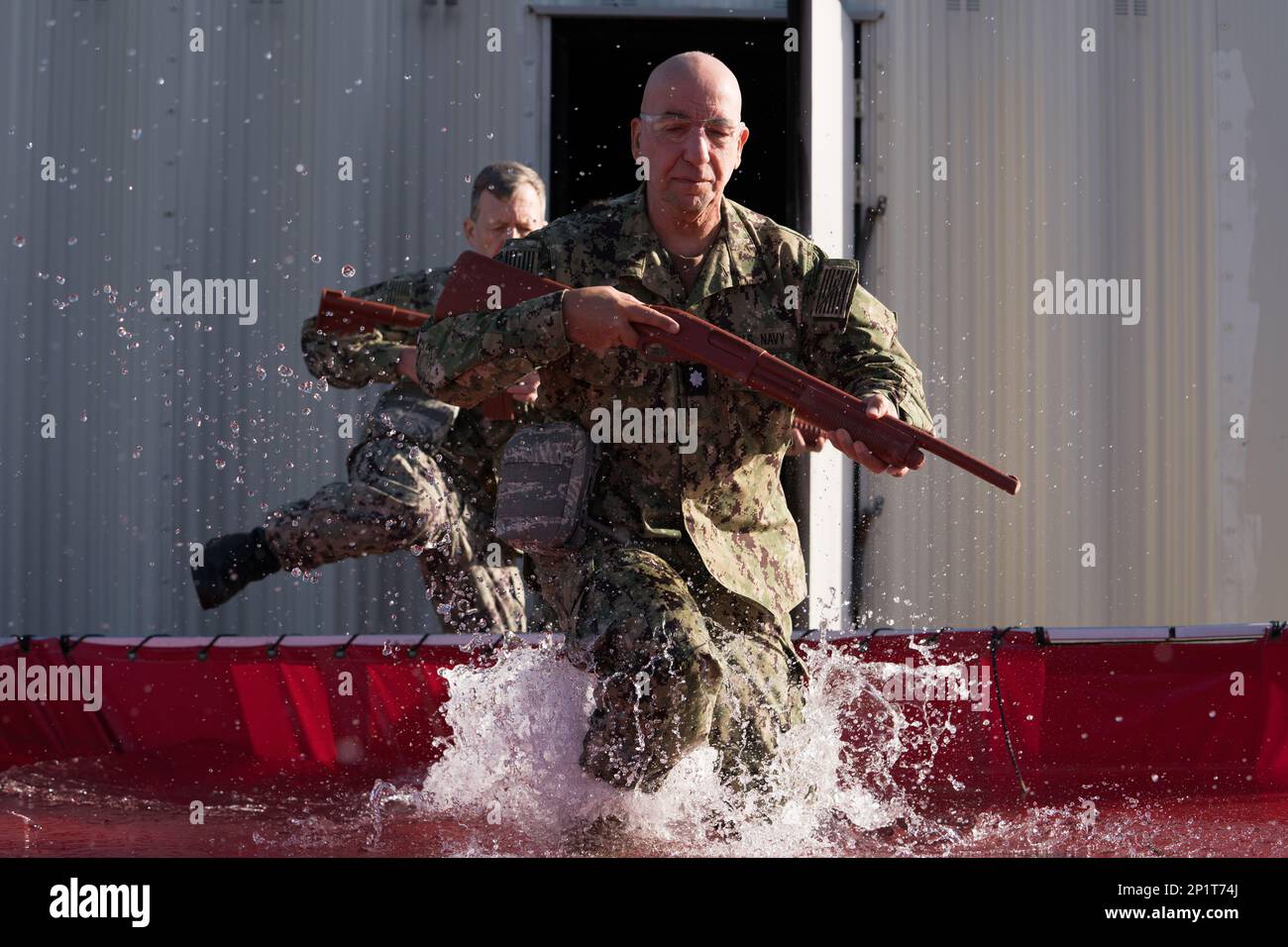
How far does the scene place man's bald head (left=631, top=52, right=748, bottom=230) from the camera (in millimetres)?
3143

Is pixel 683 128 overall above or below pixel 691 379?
above

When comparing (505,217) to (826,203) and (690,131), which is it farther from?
(690,131)

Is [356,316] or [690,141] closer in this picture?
[690,141]

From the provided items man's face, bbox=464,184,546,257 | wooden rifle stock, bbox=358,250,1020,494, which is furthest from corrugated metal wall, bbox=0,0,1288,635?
wooden rifle stock, bbox=358,250,1020,494

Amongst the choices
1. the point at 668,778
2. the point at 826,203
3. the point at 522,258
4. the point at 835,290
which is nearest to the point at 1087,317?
the point at 826,203

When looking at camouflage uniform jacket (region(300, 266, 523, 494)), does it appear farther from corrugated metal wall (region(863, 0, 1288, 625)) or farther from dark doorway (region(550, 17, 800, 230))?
corrugated metal wall (region(863, 0, 1288, 625))

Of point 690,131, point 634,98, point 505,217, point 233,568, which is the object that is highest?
point 634,98

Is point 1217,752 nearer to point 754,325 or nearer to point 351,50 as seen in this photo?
point 754,325

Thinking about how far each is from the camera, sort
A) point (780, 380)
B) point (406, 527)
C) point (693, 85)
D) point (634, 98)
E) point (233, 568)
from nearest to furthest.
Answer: point (780, 380) < point (693, 85) < point (406, 527) < point (233, 568) < point (634, 98)

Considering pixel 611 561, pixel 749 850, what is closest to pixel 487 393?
pixel 611 561

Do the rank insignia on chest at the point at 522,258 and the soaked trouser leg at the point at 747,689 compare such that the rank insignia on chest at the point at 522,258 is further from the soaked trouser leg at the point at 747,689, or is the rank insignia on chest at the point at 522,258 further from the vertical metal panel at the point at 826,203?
the vertical metal panel at the point at 826,203

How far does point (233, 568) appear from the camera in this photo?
5086mm

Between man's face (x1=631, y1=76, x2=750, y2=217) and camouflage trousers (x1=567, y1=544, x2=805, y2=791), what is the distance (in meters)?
0.75

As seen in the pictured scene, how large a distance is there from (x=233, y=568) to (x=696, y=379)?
2409 mm
